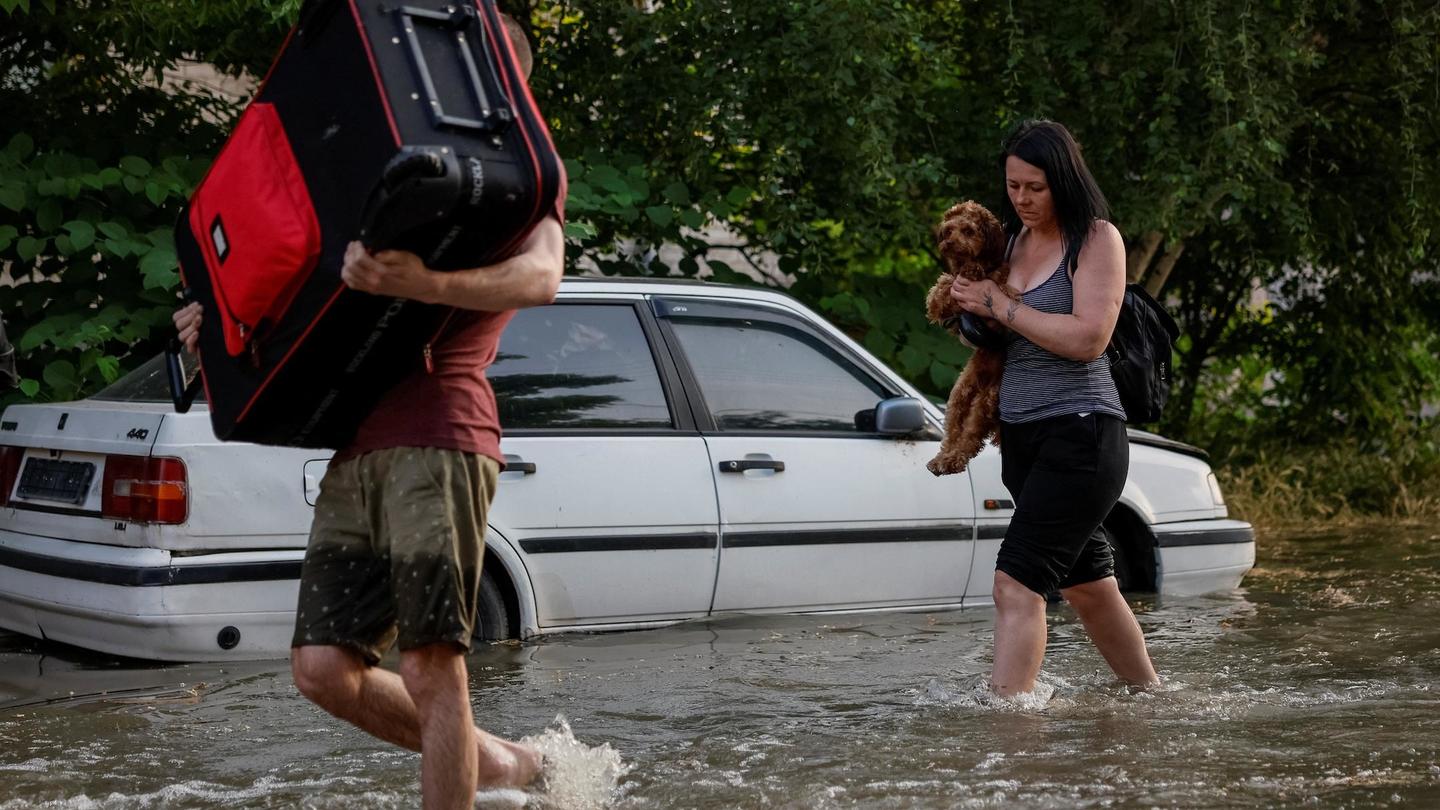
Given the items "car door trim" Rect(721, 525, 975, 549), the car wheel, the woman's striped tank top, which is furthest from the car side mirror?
the car wheel

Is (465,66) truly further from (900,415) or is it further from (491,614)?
(900,415)

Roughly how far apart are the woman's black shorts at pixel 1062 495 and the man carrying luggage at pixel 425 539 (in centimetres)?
176

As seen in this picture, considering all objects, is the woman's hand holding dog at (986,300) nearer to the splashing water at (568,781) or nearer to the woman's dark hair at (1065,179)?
the woman's dark hair at (1065,179)

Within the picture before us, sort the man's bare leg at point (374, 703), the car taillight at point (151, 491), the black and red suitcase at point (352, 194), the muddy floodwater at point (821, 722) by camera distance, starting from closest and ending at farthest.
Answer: the black and red suitcase at point (352, 194)
the man's bare leg at point (374, 703)
the muddy floodwater at point (821, 722)
the car taillight at point (151, 491)

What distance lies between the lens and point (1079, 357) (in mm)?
4469

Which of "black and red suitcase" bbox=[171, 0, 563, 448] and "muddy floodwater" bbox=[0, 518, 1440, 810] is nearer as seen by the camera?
"black and red suitcase" bbox=[171, 0, 563, 448]

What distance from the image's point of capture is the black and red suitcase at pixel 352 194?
290cm

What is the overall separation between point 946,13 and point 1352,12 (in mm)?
2393

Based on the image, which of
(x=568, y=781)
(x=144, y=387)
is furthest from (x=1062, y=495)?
(x=144, y=387)

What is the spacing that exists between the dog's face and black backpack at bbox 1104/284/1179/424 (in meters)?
0.41

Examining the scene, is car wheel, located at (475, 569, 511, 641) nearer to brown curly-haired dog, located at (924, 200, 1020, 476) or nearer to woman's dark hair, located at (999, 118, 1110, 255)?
brown curly-haired dog, located at (924, 200, 1020, 476)

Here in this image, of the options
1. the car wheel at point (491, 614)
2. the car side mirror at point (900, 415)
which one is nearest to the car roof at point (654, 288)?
the car side mirror at point (900, 415)

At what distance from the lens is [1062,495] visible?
4.50 metres

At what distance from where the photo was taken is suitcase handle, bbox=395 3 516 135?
2.94 meters
